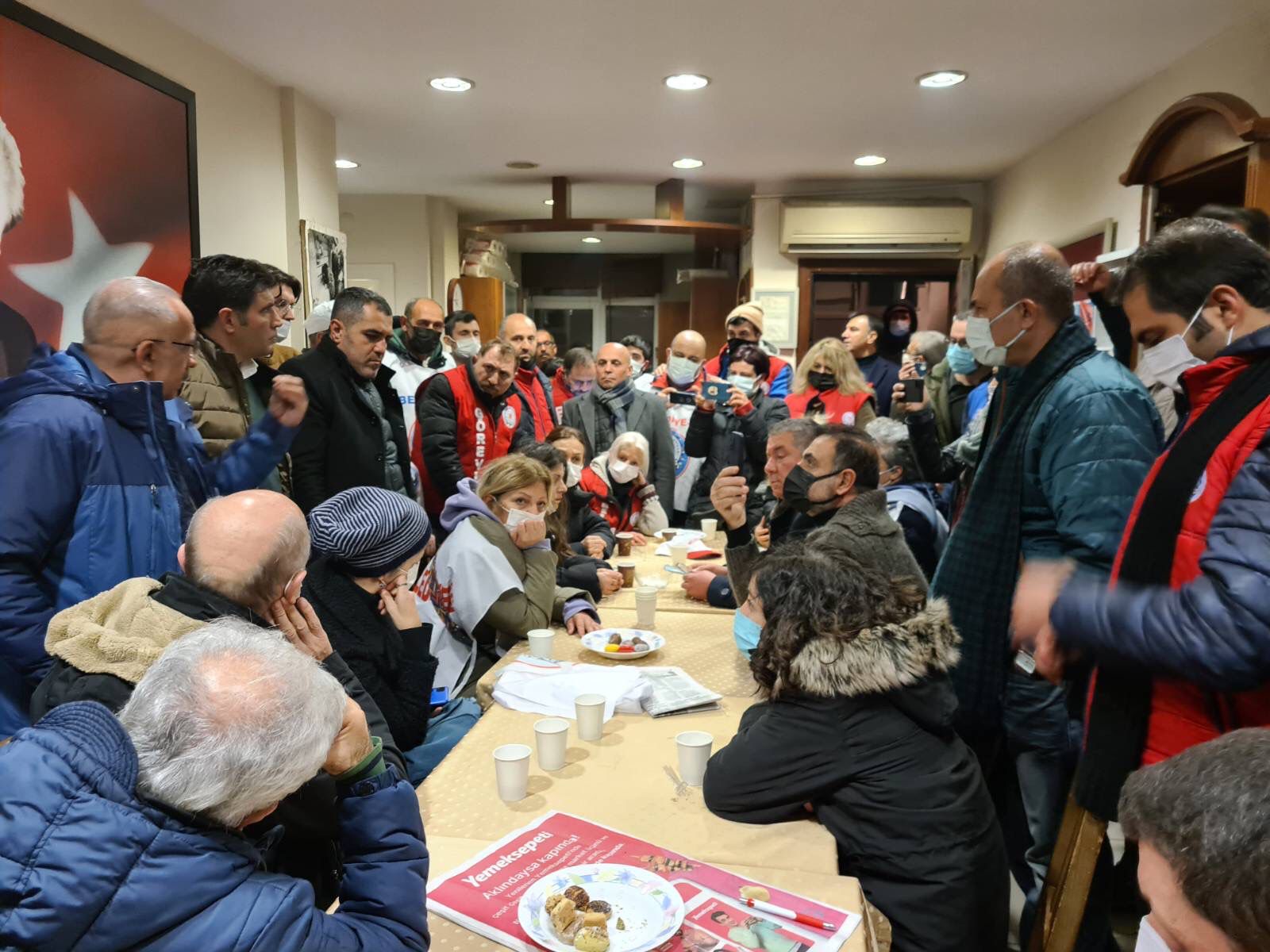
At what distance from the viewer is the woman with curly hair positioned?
142 cm

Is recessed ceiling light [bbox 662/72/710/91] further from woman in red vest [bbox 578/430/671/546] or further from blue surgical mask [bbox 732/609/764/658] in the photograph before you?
blue surgical mask [bbox 732/609/764/658]

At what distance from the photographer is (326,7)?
3287 millimetres

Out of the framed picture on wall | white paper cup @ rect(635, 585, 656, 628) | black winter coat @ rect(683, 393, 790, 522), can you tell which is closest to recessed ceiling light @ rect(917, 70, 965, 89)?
black winter coat @ rect(683, 393, 790, 522)

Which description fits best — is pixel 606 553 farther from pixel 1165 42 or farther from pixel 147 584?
pixel 1165 42

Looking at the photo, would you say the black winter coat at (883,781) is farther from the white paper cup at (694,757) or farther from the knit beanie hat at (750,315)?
the knit beanie hat at (750,315)

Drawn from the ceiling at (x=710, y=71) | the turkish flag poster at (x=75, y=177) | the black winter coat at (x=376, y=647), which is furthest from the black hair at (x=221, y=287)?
the ceiling at (x=710, y=71)

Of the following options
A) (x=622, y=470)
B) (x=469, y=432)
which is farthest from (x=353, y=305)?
(x=622, y=470)

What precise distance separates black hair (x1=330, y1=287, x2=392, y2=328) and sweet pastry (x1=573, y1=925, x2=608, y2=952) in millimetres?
2487

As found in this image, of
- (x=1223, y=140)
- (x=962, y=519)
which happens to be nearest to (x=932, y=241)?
(x=1223, y=140)

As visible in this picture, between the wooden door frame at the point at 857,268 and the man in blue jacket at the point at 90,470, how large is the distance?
5725 millimetres

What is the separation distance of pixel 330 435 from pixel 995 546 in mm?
2270

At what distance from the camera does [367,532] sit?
→ 6.41ft

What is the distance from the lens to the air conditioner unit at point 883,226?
651 centimetres

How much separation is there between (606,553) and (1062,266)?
2011 millimetres
